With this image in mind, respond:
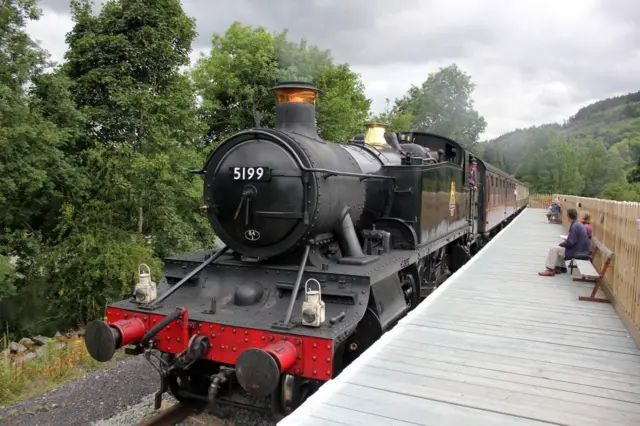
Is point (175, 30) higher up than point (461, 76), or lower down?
lower down

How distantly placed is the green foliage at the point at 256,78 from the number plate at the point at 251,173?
1537 centimetres

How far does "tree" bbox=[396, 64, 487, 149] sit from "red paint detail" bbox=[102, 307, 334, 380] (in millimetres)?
49378

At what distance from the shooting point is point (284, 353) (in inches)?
145

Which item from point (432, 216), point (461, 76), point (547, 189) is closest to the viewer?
point (432, 216)

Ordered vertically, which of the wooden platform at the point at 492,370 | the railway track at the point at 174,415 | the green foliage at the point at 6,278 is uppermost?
the wooden platform at the point at 492,370

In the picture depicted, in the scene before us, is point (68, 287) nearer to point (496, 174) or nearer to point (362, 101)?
point (496, 174)

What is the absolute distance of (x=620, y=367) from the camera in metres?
3.83

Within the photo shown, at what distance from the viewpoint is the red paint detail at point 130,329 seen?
4.22 meters

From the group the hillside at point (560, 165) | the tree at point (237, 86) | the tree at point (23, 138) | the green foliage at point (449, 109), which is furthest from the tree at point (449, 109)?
the tree at point (23, 138)

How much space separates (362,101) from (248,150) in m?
25.0

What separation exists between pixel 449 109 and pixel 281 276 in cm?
5155

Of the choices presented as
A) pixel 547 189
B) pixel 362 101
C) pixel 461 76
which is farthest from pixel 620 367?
pixel 547 189

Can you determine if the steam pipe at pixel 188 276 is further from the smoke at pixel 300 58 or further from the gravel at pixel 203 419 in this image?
the smoke at pixel 300 58

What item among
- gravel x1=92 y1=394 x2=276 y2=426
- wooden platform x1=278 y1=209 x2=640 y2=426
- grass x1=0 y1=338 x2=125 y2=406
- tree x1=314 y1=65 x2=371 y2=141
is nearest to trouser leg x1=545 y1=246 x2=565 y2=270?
wooden platform x1=278 y1=209 x2=640 y2=426
